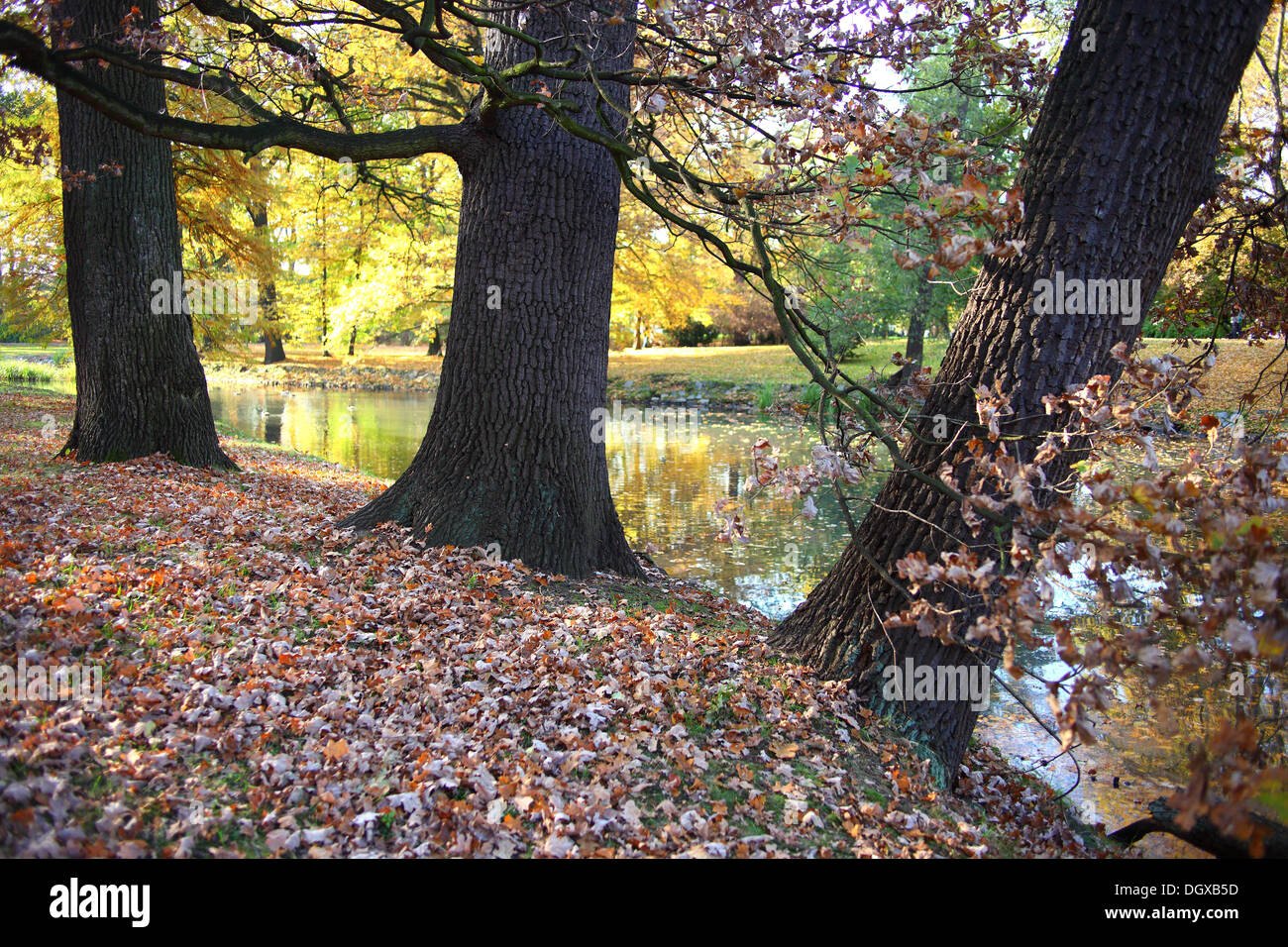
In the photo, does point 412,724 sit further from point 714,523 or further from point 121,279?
point 714,523

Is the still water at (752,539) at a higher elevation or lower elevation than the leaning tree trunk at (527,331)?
lower

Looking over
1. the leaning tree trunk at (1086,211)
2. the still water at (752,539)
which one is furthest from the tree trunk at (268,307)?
the leaning tree trunk at (1086,211)

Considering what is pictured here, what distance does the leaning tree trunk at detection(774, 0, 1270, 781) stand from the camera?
12.7 ft

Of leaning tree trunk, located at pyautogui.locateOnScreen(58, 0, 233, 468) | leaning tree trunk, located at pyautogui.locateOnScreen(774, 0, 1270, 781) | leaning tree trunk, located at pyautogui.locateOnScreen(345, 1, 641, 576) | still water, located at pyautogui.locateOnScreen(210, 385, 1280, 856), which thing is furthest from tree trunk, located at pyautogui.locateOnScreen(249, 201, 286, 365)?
leaning tree trunk, located at pyautogui.locateOnScreen(774, 0, 1270, 781)

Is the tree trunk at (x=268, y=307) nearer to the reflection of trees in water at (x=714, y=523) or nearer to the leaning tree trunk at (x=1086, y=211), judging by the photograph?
the reflection of trees in water at (x=714, y=523)

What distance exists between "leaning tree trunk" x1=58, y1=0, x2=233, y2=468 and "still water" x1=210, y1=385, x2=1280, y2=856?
5364mm

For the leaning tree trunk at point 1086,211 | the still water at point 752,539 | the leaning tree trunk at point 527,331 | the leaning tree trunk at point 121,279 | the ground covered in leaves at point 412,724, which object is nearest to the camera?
the ground covered in leaves at point 412,724

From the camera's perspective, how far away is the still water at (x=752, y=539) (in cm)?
507

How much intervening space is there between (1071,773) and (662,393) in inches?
911

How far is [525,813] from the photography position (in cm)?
345

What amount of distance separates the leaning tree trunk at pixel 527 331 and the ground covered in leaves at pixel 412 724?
0.40 m

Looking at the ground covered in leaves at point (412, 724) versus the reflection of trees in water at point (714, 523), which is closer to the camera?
the ground covered in leaves at point (412, 724)

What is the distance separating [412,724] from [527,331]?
3.13 m

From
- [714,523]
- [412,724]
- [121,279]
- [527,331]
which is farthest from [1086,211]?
[121,279]
